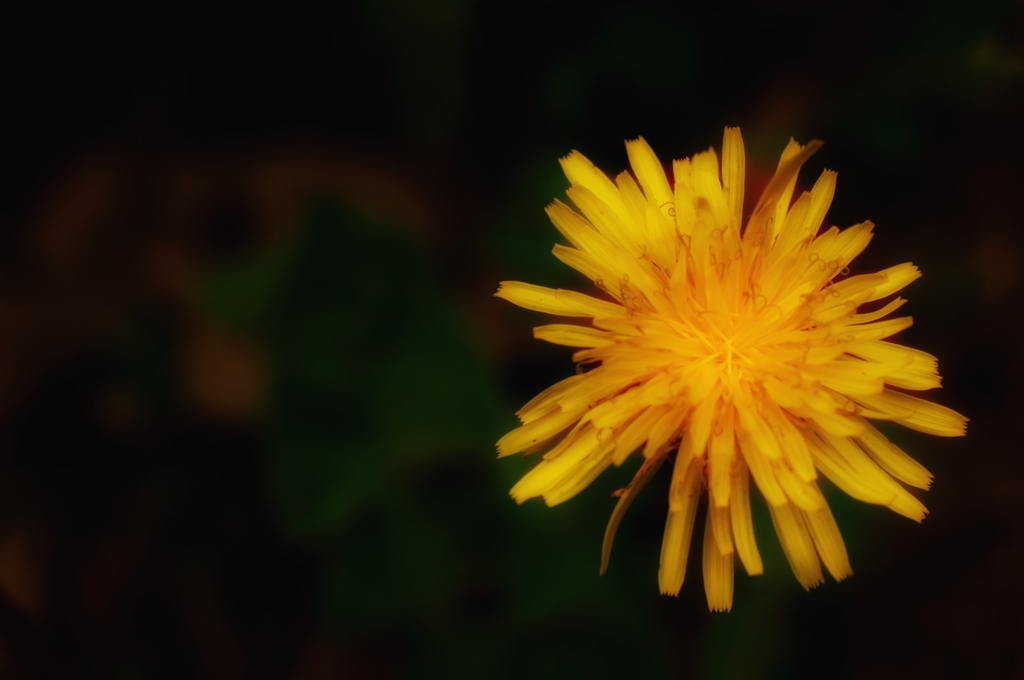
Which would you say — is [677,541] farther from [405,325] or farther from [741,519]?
[405,325]

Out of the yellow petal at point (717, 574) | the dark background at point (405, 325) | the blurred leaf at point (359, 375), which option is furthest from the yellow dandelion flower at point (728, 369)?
the blurred leaf at point (359, 375)

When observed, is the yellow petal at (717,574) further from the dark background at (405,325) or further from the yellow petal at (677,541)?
the dark background at (405,325)

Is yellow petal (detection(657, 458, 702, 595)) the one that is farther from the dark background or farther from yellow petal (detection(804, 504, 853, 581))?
the dark background

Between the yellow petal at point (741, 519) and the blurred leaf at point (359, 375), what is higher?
the blurred leaf at point (359, 375)

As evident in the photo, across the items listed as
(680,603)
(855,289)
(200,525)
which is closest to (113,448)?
(200,525)

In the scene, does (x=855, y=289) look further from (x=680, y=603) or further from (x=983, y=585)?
(x=983, y=585)

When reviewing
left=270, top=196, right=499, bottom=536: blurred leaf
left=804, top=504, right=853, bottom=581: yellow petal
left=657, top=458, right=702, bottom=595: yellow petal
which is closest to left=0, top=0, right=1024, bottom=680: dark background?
→ left=270, top=196, right=499, bottom=536: blurred leaf
